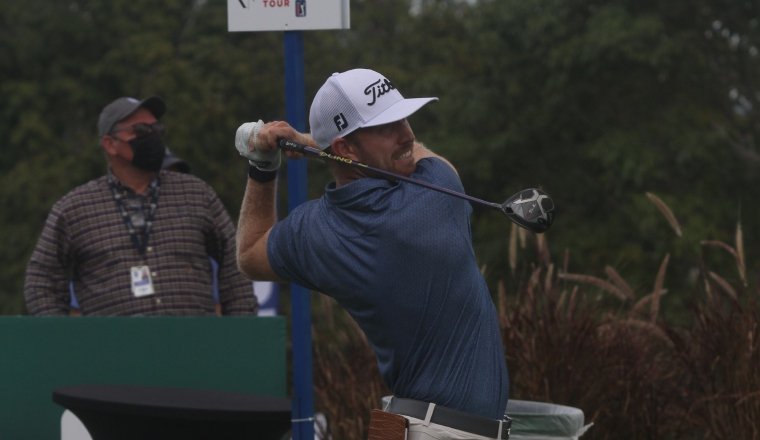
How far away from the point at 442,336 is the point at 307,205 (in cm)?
62

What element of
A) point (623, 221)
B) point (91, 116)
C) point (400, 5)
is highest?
point (400, 5)

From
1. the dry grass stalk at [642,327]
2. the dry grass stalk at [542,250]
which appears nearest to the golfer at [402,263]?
the dry grass stalk at [642,327]

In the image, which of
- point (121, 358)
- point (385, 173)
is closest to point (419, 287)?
point (385, 173)

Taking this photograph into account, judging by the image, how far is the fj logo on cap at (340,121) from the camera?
450cm

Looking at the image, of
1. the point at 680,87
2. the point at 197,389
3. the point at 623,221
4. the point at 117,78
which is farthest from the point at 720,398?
the point at 117,78

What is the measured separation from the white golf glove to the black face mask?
8.59 feet

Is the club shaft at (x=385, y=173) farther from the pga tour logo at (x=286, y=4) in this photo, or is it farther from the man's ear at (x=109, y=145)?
the man's ear at (x=109, y=145)

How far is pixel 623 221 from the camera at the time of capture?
29.4m

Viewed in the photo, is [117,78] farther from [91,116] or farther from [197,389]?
[197,389]

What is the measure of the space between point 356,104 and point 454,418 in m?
0.91

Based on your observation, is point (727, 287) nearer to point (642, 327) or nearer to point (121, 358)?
point (642, 327)

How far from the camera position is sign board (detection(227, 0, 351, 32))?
6020 millimetres

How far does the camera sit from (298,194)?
6172 millimetres

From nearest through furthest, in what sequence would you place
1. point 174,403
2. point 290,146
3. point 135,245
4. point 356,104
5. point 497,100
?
point 356,104 → point 290,146 → point 174,403 → point 135,245 → point 497,100
